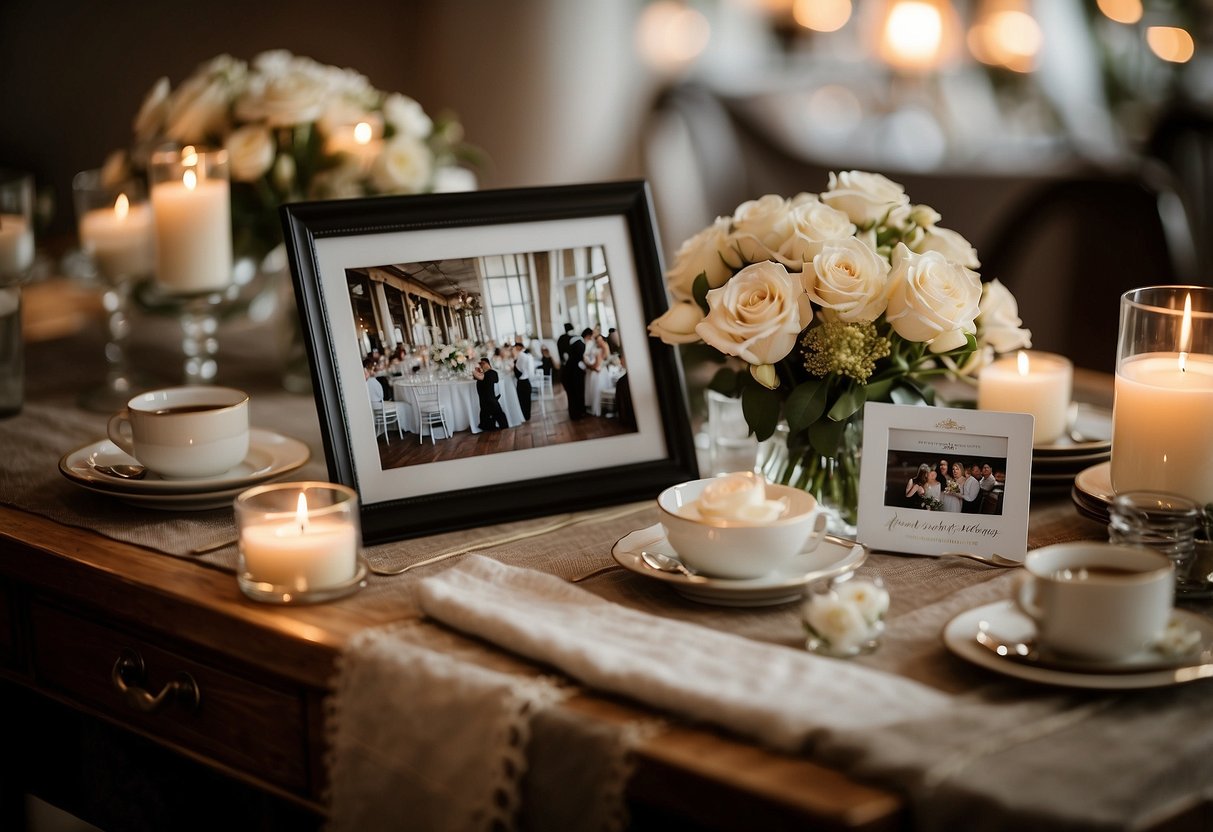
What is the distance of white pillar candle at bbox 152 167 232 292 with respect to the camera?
1.74 metres

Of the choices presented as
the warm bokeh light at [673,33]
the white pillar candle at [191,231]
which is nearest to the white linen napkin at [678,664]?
the white pillar candle at [191,231]

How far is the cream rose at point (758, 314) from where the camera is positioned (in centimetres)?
121

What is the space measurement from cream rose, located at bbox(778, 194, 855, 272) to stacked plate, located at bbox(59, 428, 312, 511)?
59cm

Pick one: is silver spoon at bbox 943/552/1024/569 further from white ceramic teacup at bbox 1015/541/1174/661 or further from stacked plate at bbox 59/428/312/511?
stacked plate at bbox 59/428/312/511

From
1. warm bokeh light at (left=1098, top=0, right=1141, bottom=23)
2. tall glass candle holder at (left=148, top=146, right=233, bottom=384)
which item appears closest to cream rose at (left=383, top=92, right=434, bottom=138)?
tall glass candle holder at (left=148, top=146, right=233, bottom=384)

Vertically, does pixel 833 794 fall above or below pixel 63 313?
below

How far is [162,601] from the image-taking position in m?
1.16

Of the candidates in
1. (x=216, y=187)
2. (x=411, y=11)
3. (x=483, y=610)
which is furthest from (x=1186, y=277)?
(x=411, y=11)

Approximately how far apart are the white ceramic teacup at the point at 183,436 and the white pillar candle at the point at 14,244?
1.83 ft

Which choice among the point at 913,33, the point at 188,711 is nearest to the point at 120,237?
the point at 188,711

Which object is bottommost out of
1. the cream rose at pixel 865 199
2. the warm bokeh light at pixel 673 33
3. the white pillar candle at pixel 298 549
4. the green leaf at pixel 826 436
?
the white pillar candle at pixel 298 549

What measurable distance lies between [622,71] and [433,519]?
4.54 m

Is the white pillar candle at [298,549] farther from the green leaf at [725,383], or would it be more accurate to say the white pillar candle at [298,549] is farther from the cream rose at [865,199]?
the cream rose at [865,199]

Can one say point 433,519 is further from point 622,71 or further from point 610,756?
point 622,71
